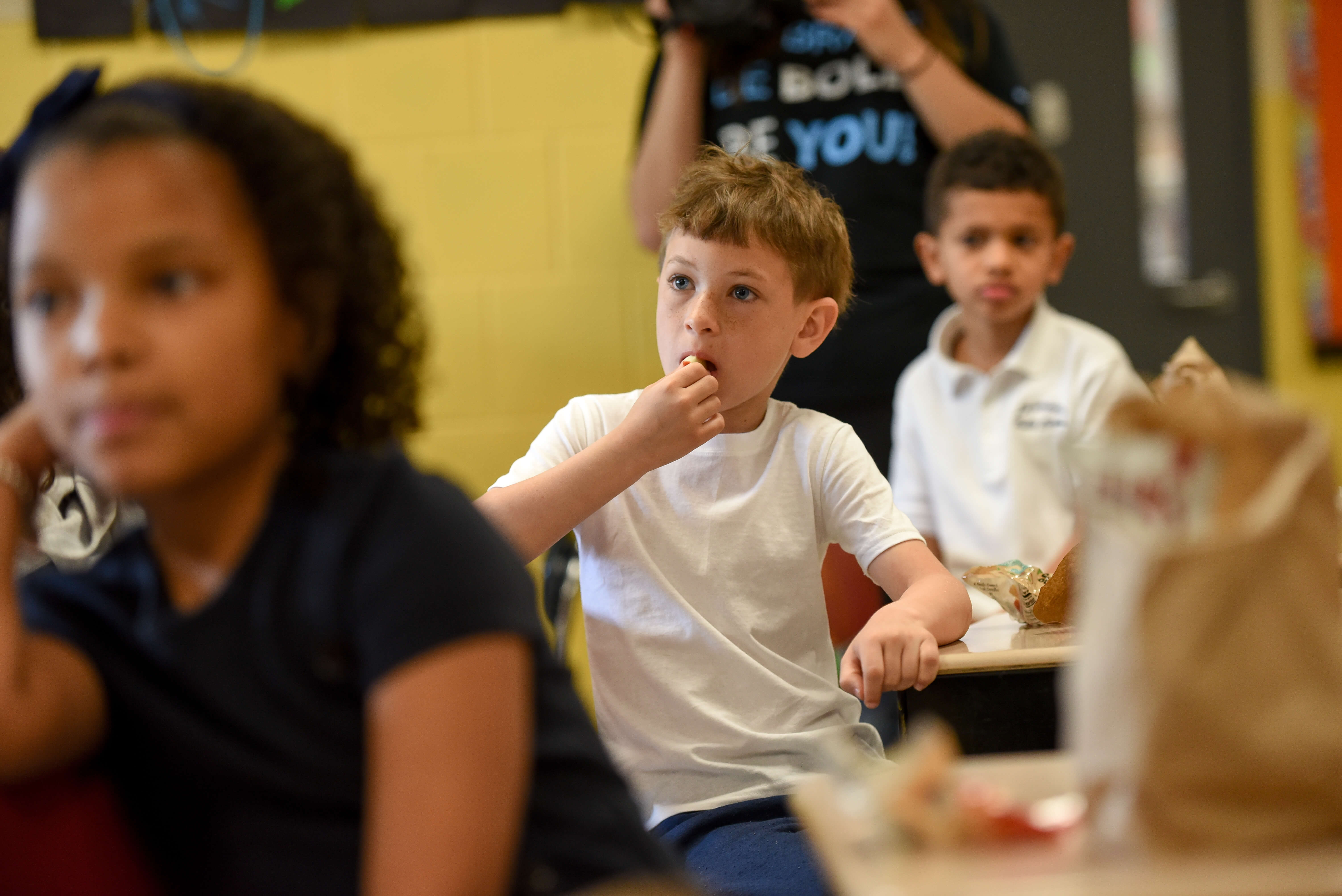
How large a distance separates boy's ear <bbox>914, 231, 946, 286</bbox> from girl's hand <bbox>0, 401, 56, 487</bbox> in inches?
54.6

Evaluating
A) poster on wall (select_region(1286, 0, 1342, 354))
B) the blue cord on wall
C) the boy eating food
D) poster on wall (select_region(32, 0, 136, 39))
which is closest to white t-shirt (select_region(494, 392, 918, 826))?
the boy eating food

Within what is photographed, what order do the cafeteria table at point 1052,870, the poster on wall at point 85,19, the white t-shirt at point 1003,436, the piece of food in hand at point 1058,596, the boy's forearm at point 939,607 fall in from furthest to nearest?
the poster on wall at point 85,19 → the white t-shirt at point 1003,436 → the piece of food in hand at point 1058,596 → the boy's forearm at point 939,607 → the cafeteria table at point 1052,870

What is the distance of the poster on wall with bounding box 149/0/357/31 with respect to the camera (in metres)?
2.19

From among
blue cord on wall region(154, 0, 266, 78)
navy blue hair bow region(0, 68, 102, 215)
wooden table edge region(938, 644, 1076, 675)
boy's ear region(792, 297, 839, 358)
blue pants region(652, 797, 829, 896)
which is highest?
blue cord on wall region(154, 0, 266, 78)

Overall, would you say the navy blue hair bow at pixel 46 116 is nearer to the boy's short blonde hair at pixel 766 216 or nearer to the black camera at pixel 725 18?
the boy's short blonde hair at pixel 766 216

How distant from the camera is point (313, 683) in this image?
1.93 feet

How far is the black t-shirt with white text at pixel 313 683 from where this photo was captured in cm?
57

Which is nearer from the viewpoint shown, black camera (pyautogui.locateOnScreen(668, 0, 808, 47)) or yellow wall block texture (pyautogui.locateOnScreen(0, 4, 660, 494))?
black camera (pyautogui.locateOnScreen(668, 0, 808, 47))

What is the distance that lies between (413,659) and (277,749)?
10 cm

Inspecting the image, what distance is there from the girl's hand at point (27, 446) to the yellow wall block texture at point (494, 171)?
1505mm

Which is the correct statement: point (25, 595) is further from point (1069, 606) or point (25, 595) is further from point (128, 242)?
point (1069, 606)

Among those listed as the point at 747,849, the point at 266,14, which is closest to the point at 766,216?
the point at 747,849

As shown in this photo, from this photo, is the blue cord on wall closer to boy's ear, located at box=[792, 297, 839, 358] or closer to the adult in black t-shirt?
the adult in black t-shirt

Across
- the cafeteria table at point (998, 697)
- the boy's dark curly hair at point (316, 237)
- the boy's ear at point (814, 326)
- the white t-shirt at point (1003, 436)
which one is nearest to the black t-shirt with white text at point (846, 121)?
the white t-shirt at point (1003, 436)
